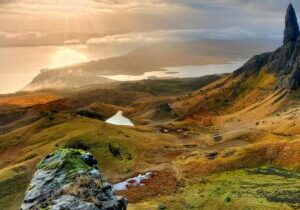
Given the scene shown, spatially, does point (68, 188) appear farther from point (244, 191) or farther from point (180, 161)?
point (180, 161)

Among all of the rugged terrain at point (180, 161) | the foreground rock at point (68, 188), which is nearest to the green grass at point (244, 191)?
the rugged terrain at point (180, 161)

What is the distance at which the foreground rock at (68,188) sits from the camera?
33.8m

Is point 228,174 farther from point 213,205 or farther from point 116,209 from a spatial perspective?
point 116,209

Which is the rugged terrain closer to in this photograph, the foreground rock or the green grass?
the green grass

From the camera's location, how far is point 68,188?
114 ft

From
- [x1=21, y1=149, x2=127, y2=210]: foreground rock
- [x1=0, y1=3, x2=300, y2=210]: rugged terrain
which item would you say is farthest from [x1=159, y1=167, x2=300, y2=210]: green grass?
[x1=21, y1=149, x2=127, y2=210]: foreground rock

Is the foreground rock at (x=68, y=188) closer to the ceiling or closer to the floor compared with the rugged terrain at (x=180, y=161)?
closer to the ceiling

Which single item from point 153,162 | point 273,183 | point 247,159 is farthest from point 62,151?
point 153,162

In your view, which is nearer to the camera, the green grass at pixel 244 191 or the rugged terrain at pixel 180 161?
the green grass at pixel 244 191

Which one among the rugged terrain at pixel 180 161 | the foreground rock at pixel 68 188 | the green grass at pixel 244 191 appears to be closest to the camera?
the foreground rock at pixel 68 188

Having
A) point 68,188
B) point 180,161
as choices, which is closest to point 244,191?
point 180,161

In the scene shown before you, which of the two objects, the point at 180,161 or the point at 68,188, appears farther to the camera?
the point at 180,161

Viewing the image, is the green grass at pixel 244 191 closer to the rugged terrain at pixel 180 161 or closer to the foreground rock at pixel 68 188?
the rugged terrain at pixel 180 161

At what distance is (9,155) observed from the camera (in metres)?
161
